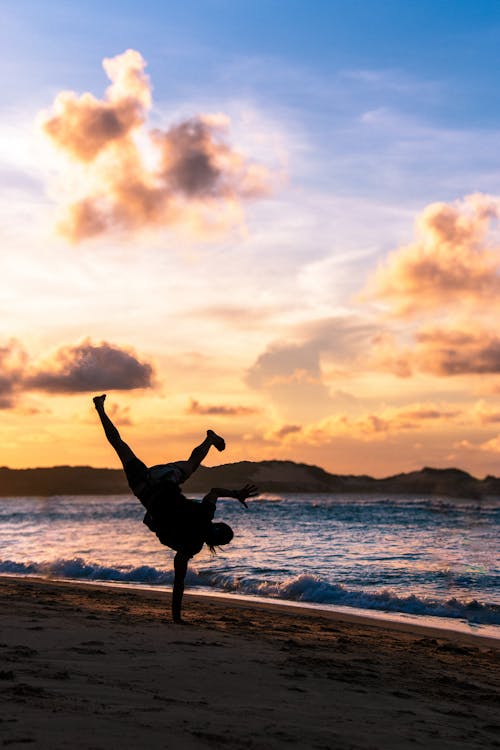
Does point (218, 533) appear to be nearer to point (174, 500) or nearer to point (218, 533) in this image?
point (218, 533)

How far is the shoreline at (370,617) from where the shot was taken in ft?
38.5

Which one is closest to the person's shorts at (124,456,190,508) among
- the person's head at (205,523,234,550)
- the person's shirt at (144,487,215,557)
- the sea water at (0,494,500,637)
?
the person's shirt at (144,487,215,557)

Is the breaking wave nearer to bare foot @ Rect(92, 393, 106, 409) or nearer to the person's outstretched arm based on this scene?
the person's outstretched arm

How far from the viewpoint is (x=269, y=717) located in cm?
533

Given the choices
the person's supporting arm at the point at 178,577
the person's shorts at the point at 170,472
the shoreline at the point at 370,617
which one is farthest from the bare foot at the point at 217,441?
the shoreline at the point at 370,617

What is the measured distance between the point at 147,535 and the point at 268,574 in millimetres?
16873

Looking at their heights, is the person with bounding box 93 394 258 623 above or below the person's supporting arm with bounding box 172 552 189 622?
above

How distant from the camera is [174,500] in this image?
9203 millimetres

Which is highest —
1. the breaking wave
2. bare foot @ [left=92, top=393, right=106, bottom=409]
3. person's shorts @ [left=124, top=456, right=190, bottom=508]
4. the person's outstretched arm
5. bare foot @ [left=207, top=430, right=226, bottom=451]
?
bare foot @ [left=92, top=393, right=106, bottom=409]

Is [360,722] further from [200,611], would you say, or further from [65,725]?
[200,611]

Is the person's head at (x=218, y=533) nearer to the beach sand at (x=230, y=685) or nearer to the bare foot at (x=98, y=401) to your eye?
the beach sand at (x=230, y=685)

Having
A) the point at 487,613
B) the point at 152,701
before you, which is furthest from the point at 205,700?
the point at 487,613

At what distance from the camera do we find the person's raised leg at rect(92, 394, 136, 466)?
9.43 metres

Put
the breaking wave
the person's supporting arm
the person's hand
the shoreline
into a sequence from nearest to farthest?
the person's hand < the person's supporting arm < the shoreline < the breaking wave
